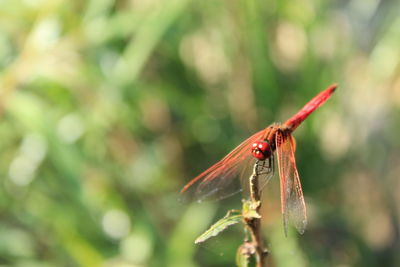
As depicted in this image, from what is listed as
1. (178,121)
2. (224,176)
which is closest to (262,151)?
(224,176)

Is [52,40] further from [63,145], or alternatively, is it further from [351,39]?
[351,39]

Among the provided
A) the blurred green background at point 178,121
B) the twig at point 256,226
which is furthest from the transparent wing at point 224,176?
the blurred green background at point 178,121

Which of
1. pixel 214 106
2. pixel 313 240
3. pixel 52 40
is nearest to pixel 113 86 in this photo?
pixel 52 40

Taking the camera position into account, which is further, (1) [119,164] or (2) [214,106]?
(2) [214,106]

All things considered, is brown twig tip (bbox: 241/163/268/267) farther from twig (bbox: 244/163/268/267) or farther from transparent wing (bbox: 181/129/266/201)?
transparent wing (bbox: 181/129/266/201)

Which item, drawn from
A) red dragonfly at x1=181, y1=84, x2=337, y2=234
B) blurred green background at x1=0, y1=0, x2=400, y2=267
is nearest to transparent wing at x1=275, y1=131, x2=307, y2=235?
red dragonfly at x1=181, y1=84, x2=337, y2=234

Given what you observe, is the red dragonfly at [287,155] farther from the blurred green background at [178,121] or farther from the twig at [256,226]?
the blurred green background at [178,121]
